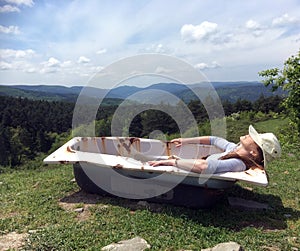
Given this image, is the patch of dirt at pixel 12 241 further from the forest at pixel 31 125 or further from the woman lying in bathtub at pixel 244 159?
the forest at pixel 31 125

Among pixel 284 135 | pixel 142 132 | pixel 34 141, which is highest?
pixel 284 135

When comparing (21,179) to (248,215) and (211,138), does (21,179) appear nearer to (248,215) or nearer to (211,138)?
(211,138)

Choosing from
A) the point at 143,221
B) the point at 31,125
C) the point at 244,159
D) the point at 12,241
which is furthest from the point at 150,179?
the point at 31,125

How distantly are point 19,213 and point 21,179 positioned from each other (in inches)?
95.4

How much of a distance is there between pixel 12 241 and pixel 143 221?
1.51m

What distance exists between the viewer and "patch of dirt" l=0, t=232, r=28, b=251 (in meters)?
3.29

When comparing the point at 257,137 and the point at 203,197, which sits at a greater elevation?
the point at 257,137

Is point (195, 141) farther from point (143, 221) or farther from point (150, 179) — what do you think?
point (143, 221)

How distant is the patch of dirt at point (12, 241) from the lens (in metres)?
3.29

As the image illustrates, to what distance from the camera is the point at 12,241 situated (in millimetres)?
3451

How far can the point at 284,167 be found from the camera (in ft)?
23.6

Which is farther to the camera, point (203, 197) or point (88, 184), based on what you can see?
point (88, 184)

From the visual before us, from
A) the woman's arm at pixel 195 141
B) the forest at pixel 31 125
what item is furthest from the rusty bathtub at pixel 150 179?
the forest at pixel 31 125

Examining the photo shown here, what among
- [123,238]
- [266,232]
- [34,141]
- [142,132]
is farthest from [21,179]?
[34,141]
